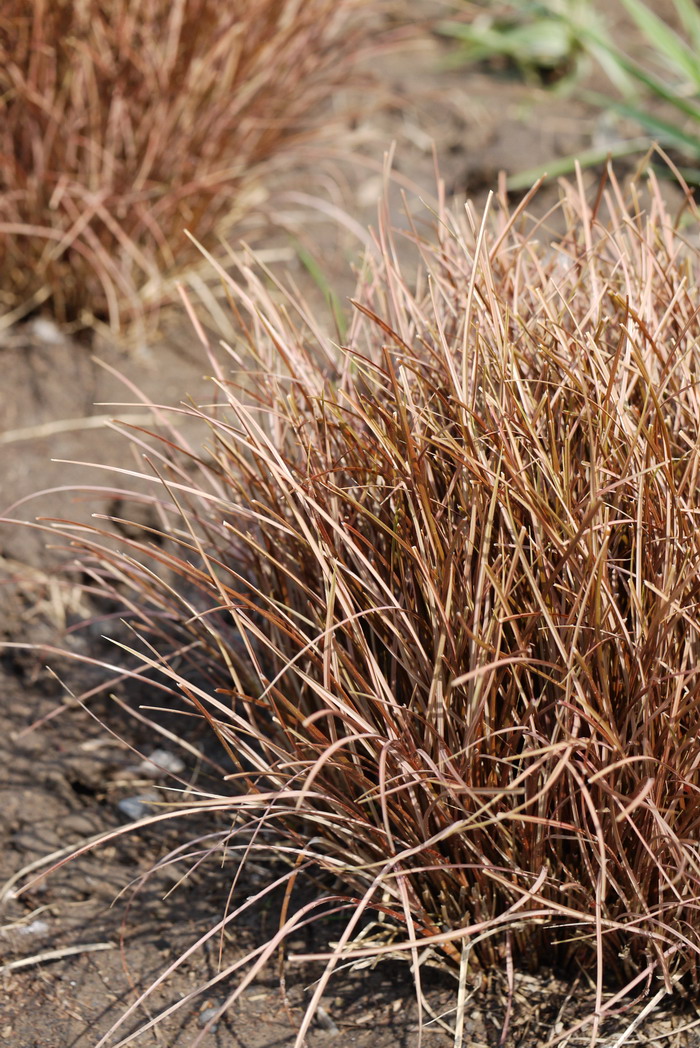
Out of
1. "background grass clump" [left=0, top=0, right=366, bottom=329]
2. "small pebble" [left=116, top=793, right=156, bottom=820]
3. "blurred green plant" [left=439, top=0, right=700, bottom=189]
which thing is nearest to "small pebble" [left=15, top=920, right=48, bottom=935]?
"small pebble" [left=116, top=793, right=156, bottom=820]

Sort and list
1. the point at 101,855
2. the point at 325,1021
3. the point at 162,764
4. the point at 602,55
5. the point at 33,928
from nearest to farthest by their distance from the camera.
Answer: the point at 325,1021 → the point at 33,928 → the point at 101,855 → the point at 162,764 → the point at 602,55

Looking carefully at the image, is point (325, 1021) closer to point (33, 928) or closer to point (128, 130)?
point (33, 928)

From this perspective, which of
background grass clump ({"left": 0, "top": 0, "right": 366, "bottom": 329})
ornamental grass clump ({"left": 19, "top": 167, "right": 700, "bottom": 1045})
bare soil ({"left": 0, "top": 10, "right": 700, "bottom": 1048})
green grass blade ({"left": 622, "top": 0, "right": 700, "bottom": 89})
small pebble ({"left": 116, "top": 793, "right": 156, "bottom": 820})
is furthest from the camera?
green grass blade ({"left": 622, "top": 0, "right": 700, "bottom": 89})

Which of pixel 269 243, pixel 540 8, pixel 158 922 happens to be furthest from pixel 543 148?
pixel 158 922

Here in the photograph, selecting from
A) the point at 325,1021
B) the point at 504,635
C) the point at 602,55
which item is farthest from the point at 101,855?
the point at 602,55

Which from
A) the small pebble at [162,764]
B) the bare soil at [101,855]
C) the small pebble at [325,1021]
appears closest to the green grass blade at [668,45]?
the bare soil at [101,855]

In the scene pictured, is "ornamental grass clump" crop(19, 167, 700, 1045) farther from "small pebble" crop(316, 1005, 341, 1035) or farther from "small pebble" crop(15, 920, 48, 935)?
"small pebble" crop(15, 920, 48, 935)
